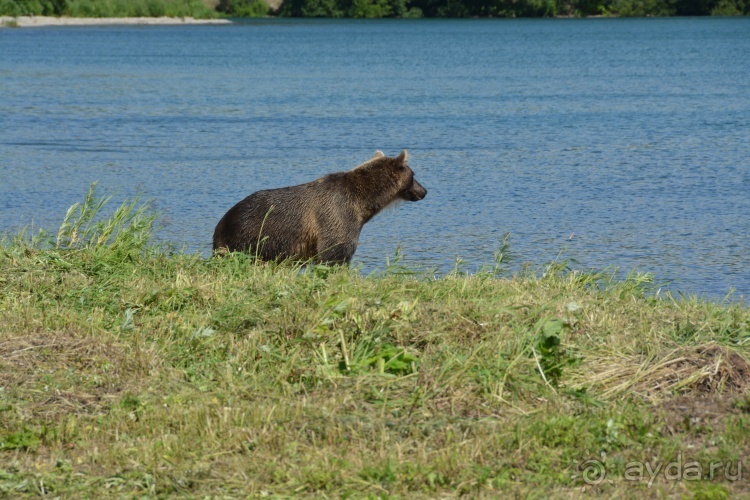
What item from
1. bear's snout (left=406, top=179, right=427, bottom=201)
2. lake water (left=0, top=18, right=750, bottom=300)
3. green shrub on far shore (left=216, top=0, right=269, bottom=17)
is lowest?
green shrub on far shore (left=216, top=0, right=269, bottom=17)

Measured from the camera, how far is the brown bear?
9.29 meters

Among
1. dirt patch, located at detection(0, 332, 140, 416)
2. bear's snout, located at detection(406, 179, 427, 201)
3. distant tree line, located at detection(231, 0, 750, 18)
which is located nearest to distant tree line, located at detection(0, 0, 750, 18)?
distant tree line, located at detection(231, 0, 750, 18)

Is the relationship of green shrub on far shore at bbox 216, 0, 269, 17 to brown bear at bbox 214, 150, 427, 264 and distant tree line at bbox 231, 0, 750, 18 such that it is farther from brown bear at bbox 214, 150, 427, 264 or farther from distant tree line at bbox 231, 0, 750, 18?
brown bear at bbox 214, 150, 427, 264

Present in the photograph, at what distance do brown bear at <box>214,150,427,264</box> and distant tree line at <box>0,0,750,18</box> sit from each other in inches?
3878

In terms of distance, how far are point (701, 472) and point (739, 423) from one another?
20.4 inches

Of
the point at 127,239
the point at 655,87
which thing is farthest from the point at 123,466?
the point at 655,87

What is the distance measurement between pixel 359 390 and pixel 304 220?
3.83 m

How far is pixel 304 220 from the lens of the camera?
9414 mm

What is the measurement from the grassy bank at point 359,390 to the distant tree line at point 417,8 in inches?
3986

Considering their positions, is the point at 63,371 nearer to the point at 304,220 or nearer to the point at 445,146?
the point at 304,220

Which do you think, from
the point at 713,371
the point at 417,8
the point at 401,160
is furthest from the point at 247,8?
the point at 713,371

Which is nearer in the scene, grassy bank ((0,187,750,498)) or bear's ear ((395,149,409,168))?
grassy bank ((0,187,750,498))

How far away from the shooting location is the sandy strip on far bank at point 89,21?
97338 millimetres

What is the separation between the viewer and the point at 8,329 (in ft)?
21.8
